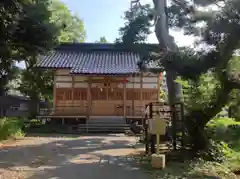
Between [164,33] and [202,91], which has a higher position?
[164,33]

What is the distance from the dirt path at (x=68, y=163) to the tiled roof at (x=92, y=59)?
954 centimetres

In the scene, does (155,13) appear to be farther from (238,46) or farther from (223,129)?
(238,46)

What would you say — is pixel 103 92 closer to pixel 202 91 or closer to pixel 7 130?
pixel 7 130

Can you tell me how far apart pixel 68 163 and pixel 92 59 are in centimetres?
1555

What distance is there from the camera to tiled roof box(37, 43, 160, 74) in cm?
2086

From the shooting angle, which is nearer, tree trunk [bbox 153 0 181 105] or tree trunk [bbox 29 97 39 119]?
tree trunk [bbox 153 0 181 105]

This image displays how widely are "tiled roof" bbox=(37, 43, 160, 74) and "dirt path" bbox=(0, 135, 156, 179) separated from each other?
9536mm

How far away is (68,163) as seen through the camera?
28.8 ft

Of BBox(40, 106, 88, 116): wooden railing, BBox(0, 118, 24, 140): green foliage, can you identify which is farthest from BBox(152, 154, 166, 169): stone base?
BBox(40, 106, 88, 116): wooden railing

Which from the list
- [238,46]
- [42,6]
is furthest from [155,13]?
[238,46]

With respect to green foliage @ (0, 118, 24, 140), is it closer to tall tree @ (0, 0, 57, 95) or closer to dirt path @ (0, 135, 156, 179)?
dirt path @ (0, 135, 156, 179)

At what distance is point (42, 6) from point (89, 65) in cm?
671

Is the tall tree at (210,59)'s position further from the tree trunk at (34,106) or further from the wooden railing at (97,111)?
the tree trunk at (34,106)

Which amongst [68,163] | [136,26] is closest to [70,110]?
[136,26]
